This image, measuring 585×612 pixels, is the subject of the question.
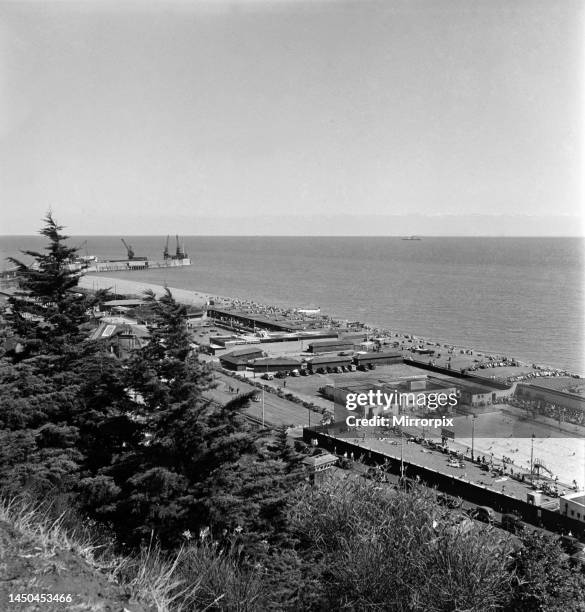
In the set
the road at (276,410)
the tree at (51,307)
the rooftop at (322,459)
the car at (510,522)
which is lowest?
the road at (276,410)

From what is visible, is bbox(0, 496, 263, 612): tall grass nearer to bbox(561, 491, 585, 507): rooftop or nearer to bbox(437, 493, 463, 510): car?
bbox(437, 493, 463, 510): car

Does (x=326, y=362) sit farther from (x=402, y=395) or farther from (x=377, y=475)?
(x=377, y=475)

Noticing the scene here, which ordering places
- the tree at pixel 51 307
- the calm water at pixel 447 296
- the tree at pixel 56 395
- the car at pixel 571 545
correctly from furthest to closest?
1. the calm water at pixel 447 296
2. the car at pixel 571 545
3. the tree at pixel 51 307
4. the tree at pixel 56 395

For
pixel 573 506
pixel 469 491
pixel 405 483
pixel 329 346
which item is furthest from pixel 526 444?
pixel 329 346

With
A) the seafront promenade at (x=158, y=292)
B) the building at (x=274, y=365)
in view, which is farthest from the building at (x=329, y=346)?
the seafront promenade at (x=158, y=292)

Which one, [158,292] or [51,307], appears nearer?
[51,307]

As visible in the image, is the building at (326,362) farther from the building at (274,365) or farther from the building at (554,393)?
the building at (554,393)
